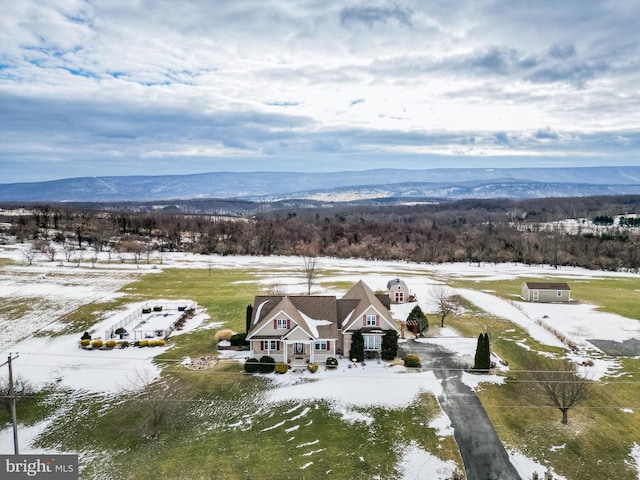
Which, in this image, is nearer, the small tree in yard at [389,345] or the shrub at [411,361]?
the shrub at [411,361]

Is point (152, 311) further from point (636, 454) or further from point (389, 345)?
point (636, 454)

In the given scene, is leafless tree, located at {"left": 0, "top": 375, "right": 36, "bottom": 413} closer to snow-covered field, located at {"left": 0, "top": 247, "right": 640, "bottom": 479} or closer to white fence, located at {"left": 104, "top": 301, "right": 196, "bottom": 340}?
snow-covered field, located at {"left": 0, "top": 247, "right": 640, "bottom": 479}

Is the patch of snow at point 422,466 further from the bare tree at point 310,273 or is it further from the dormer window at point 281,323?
the bare tree at point 310,273

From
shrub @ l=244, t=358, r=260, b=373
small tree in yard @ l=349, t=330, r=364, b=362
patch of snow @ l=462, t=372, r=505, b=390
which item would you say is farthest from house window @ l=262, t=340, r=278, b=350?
patch of snow @ l=462, t=372, r=505, b=390

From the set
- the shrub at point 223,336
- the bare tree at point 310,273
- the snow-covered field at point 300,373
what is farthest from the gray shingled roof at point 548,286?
the shrub at point 223,336

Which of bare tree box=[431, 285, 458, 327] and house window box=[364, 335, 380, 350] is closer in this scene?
house window box=[364, 335, 380, 350]

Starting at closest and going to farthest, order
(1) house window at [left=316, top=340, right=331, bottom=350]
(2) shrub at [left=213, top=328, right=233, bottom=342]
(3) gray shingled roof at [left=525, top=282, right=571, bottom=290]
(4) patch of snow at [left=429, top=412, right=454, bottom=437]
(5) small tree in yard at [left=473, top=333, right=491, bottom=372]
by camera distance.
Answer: (4) patch of snow at [left=429, top=412, right=454, bottom=437]
(5) small tree in yard at [left=473, top=333, right=491, bottom=372]
(1) house window at [left=316, top=340, right=331, bottom=350]
(2) shrub at [left=213, top=328, right=233, bottom=342]
(3) gray shingled roof at [left=525, top=282, right=571, bottom=290]

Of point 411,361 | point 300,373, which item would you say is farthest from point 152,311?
point 411,361
